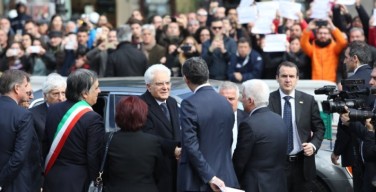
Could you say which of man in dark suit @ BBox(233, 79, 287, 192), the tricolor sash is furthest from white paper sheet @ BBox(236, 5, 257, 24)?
the tricolor sash

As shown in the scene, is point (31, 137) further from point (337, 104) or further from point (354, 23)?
point (354, 23)

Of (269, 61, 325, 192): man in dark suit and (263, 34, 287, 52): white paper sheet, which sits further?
(263, 34, 287, 52): white paper sheet

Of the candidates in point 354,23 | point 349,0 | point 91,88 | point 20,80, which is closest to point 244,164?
point 91,88

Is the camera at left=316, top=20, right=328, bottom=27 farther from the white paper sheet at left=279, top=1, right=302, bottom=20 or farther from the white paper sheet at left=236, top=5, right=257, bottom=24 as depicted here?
the white paper sheet at left=236, top=5, right=257, bottom=24

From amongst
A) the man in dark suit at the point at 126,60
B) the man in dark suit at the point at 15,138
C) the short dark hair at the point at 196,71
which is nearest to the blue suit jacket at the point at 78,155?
the man in dark suit at the point at 15,138

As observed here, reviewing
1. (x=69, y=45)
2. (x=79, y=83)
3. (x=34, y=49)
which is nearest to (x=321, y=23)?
(x=69, y=45)

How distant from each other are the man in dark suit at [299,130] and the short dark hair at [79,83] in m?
2.12

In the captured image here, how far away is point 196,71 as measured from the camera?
908 centimetres

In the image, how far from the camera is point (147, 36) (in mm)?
17062

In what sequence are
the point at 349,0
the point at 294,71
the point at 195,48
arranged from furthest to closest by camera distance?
the point at 195,48 < the point at 349,0 < the point at 294,71

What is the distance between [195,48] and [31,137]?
24.0ft

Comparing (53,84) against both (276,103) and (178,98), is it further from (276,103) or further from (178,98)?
(276,103)

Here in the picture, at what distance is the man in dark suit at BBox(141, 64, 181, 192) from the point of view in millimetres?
9438

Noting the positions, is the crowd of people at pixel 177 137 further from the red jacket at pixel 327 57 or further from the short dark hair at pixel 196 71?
the red jacket at pixel 327 57
